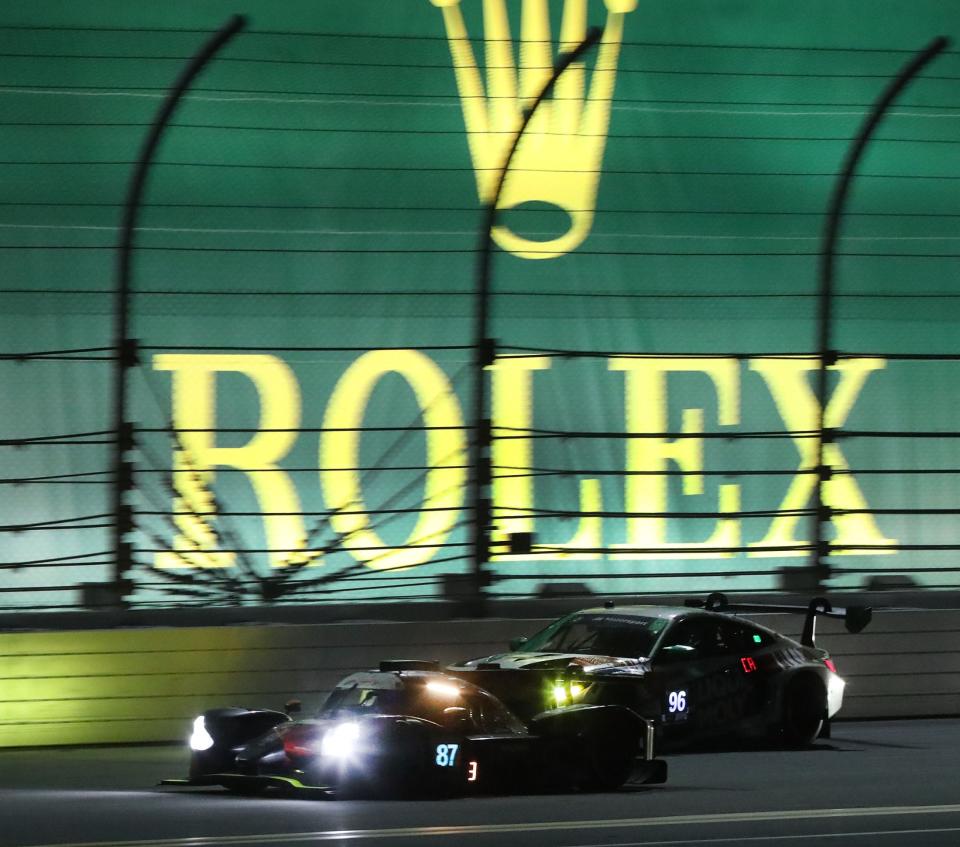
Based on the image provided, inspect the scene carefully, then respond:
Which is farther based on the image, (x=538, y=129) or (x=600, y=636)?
(x=538, y=129)

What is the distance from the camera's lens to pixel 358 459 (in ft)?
43.5

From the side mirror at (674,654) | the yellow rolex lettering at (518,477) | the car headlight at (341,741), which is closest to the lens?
the car headlight at (341,741)

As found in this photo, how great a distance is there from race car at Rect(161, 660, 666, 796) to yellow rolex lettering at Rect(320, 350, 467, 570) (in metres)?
2.75

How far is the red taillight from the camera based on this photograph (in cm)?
863

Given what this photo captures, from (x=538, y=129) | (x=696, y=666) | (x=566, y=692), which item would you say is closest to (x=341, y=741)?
(x=566, y=692)

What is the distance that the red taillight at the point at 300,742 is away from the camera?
8633 millimetres

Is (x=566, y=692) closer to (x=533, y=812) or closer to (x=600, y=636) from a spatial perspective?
(x=600, y=636)

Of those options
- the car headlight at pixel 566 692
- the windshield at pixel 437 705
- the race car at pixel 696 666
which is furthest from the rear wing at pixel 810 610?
the windshield at pixel 437 705

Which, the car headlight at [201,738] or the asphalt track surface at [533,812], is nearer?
the asphalt track surface at [533,812]

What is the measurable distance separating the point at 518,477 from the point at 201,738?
417 centimetres

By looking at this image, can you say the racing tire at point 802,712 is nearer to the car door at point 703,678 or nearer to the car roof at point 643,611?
the car door at point 703,678

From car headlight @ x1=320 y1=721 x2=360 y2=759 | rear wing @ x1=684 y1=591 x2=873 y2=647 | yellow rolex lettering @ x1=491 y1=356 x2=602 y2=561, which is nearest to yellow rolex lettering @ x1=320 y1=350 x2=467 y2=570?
yellow rolex lettering @ x1=491 y1=356 x2=602 y2=561

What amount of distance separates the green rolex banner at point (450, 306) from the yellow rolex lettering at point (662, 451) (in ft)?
0.12

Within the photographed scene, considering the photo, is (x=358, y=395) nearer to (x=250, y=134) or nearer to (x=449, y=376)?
(x=449, y=376)
